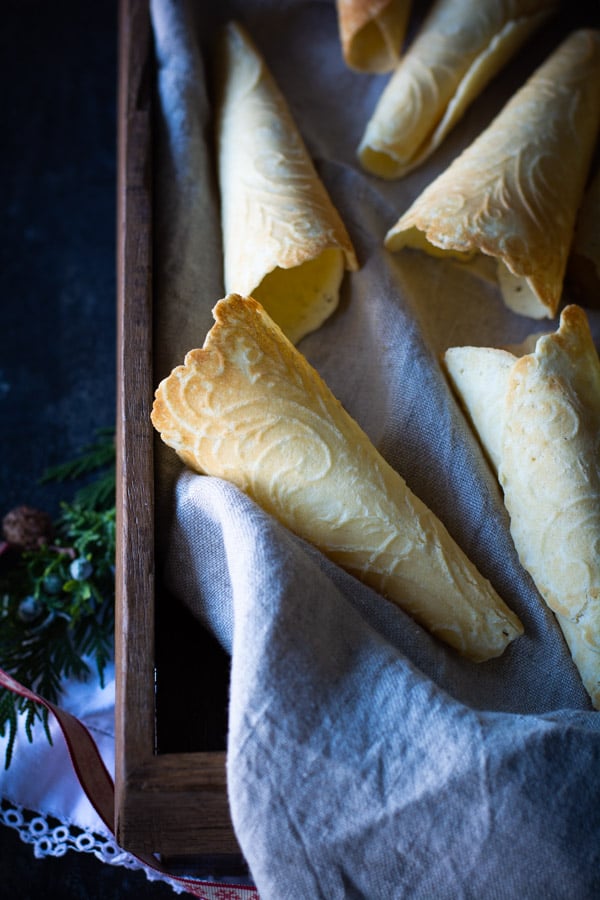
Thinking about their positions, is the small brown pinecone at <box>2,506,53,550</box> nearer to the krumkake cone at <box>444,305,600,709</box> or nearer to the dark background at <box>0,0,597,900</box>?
the dark background at <box>0,0,597,900</box>

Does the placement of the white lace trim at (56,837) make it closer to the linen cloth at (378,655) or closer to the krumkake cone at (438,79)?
the linen cloth at (378,655)

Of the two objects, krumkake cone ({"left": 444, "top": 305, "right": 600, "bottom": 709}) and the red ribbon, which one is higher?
krumkake cone ({"left": 444, "top": 305, "right": 600, "bottom": 709})

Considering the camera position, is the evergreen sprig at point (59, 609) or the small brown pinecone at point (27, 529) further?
the small brown pinecone at point (27, 529)

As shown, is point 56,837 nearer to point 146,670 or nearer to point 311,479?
point 146,670

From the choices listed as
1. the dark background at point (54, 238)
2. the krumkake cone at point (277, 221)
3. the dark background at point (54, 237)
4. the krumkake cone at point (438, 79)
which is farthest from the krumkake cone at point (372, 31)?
the dark background at point (54, 238)

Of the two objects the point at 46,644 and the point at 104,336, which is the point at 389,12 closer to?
the point at 104,336

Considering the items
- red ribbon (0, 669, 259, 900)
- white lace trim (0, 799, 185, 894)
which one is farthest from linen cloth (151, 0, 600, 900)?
white lace trim (0, 799, 185, 894)
